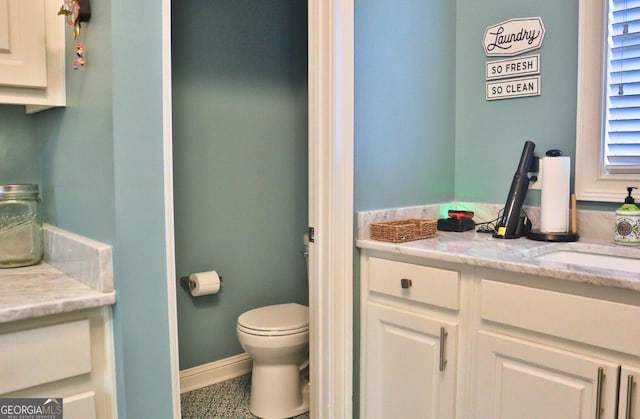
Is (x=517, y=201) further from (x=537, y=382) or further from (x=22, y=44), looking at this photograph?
(x=22, y=44)

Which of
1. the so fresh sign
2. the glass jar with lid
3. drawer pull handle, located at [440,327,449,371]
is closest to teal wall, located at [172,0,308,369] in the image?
the glass jar with lid

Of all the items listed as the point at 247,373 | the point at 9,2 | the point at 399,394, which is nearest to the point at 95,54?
the point at 9,2

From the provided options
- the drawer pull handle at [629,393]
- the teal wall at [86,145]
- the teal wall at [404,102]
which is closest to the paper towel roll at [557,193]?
the teal wall at [404,102]

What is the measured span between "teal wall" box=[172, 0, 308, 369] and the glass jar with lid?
84 centimetres

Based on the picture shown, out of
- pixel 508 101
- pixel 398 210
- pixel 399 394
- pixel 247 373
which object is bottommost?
pixel 247 373

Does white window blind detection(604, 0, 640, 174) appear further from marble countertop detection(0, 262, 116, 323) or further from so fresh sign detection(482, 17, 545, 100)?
marble countertop detection(0, 262, 116, 323)

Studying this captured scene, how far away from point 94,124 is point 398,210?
1171 millimetres

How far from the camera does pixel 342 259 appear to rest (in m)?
1.83

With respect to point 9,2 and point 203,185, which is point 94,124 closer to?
point 9,2

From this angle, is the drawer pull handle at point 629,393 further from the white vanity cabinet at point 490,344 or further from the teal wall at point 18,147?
the teal wall at point 18,147

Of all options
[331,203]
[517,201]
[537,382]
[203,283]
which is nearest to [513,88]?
[517,201]

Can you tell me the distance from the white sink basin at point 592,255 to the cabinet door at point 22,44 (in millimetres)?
1665

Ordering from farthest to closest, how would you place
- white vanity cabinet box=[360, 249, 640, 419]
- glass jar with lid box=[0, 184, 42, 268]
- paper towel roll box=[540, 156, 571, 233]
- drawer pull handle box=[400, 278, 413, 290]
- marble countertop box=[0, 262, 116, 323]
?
1. paper towel roll box=[540, 156, 571, 233]
2. drawer pull handle box=[400, 278, 413, 290]
3. glass jar with lid box=[0, 184, 42, 268]
4. white vanity cabinet box=[360, 249, 640, 419]
5. marble countertop box=[0, 262, 116, 323]

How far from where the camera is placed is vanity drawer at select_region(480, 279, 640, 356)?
4.08 feet
